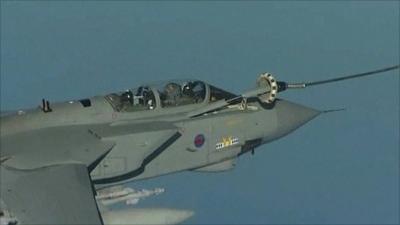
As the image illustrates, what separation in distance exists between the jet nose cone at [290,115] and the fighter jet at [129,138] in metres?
0.03

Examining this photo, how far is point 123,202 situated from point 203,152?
2783 millimetres

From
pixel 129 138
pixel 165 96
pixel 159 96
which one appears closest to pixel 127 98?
pixel 159 96

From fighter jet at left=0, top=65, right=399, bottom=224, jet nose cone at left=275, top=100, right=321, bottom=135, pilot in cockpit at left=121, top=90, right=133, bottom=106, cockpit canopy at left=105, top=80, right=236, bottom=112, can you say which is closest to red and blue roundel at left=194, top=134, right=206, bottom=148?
fighter jet at left=0, top=65, right=399, bottom=224

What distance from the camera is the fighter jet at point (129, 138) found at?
1870 cm

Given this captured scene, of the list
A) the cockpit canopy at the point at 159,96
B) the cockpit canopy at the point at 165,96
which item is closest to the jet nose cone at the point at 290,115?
the cockpit canopy at the point at 165,96

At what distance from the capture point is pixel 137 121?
70.5ft

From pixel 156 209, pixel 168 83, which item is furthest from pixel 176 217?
pixel 168 83

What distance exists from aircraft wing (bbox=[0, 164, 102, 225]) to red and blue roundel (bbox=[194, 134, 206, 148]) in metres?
3.99

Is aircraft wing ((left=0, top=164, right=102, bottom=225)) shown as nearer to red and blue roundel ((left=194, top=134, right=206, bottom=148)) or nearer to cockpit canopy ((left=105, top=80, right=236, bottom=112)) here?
cockpit canopy ((left=105, top=80, right=236, bottom=112))

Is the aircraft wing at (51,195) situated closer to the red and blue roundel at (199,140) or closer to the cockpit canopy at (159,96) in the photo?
the cockpit canopy at (159,96)

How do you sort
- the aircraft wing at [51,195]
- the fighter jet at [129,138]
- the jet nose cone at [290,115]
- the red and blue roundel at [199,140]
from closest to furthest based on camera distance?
the aircraft wing at [51,195] → the fighter jet at [129,138] → the red and blue roundel at [199,140] → the jet nose cone at [290,115]

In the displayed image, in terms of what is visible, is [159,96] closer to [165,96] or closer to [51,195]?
[165,96]

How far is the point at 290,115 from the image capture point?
23641mm

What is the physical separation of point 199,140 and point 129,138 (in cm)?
239
